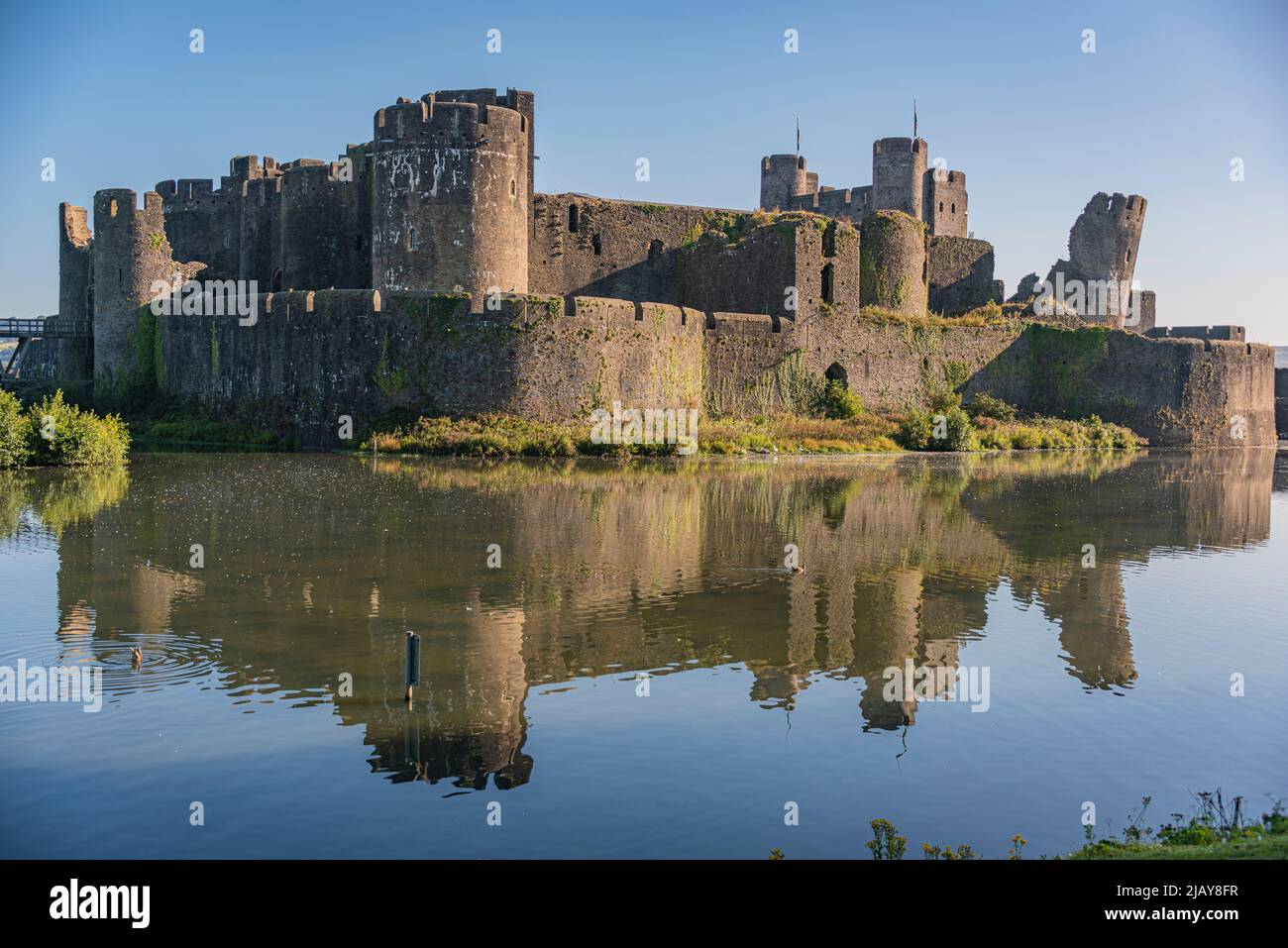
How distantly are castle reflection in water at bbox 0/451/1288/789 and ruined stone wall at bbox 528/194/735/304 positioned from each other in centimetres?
1512

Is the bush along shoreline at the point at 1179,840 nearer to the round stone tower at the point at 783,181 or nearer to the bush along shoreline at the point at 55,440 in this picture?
the bush along shoreline at the point at 55,440

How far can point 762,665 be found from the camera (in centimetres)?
1209

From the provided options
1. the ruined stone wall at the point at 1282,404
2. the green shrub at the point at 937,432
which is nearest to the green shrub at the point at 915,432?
the green shrub at the point at 937,432

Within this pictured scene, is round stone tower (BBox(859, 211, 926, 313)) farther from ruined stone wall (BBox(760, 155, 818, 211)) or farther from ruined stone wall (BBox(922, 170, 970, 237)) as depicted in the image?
ruined stone wall (BBox(760, 155, 818, 211))

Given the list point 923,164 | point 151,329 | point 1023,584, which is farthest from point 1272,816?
point 923,164

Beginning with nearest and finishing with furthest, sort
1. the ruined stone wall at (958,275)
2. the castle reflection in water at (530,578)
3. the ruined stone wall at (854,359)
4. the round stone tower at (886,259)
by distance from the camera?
the castle reflection in water at (530,578), the ruined stone wall at (854,359), the round stone tower at (886,259), the ruined stone wall at (958,275)

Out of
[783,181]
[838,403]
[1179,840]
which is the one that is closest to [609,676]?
[1179,840]

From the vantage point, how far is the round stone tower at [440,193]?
3656 cm

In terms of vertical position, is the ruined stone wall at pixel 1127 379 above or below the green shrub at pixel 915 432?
above

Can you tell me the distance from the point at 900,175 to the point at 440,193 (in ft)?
80.9

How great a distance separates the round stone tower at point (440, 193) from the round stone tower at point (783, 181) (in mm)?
24050

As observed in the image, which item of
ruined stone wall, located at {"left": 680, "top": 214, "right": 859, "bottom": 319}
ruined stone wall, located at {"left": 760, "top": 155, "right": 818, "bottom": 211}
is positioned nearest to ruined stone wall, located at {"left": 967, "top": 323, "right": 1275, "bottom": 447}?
ruined stone wall, located at {"left": 680, "top": 214, "right": 859, "bottom": 319}

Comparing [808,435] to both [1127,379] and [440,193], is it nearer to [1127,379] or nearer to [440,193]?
[440,193]

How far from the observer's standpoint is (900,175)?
54688mm
